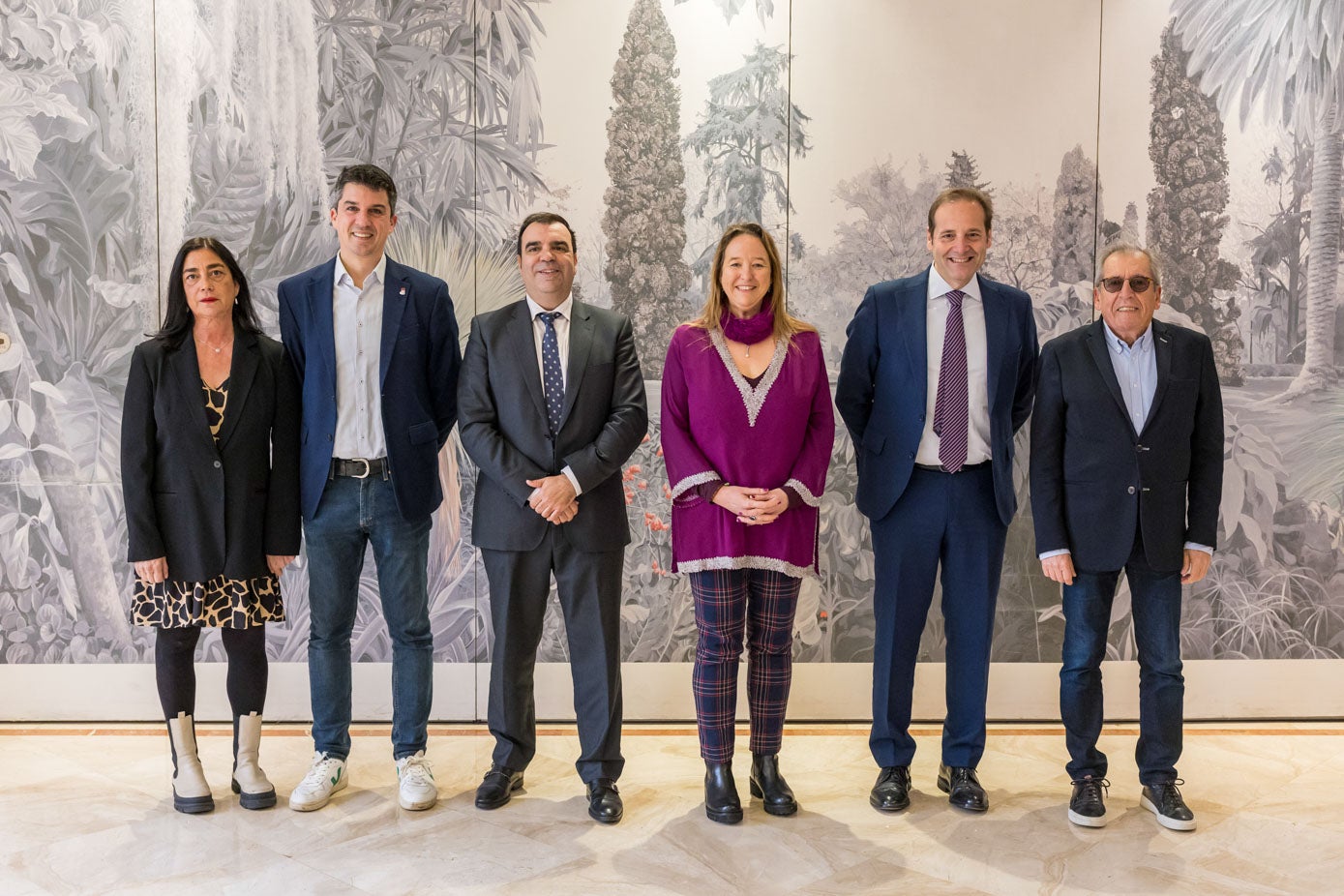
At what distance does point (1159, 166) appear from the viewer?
4.23 m

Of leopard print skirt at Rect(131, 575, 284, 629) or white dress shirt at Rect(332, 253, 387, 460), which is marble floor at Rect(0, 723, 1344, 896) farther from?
white dress shirt at Rect(332, 253, 387, 460)

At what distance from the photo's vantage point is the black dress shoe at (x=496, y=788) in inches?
132

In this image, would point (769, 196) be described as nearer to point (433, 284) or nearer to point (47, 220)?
point (433, 284)

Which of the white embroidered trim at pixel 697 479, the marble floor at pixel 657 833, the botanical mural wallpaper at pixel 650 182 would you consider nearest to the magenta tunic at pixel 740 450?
the white embroidered trim at pixel 697 479

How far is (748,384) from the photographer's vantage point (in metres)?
3.21

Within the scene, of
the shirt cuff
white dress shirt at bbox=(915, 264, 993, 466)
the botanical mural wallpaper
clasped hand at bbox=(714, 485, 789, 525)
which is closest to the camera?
clasped hand at bbox=(714, 485, 789, 525)

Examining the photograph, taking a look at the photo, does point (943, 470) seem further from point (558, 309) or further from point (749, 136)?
point (749, 136)

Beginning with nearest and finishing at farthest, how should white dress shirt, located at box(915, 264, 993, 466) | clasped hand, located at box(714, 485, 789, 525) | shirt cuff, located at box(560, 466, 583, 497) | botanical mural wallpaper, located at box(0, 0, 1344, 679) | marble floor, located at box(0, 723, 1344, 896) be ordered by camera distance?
marble floor, located at box(0, 723, 1344, 896), clasped hand, located at box(714, 485, 789, 525), shirt cuff, located at box(560, 466, 583, 497), white dress shirt, located at box(915, 264, 993, 466), botanical mural wallpaper, located at box(0, 0, 1344, 679)

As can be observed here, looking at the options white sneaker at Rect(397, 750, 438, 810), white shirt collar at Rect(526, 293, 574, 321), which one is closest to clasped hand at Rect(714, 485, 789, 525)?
white shirt collar at Rect(526, 293, 574, 321)

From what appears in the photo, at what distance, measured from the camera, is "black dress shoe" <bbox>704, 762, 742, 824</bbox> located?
3238mm

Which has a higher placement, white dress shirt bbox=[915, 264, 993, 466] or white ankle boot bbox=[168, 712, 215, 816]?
white dress shirt bbox=[915, 264, 993, 466]

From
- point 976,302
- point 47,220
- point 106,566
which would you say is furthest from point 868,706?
point 47,220

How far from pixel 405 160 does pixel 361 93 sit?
1.01ft

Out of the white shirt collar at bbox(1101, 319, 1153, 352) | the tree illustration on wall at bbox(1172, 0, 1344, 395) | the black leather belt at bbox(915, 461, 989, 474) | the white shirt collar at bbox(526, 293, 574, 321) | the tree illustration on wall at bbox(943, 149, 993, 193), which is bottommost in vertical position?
the black leather belt at bbox(915, 461, 989, 474)
